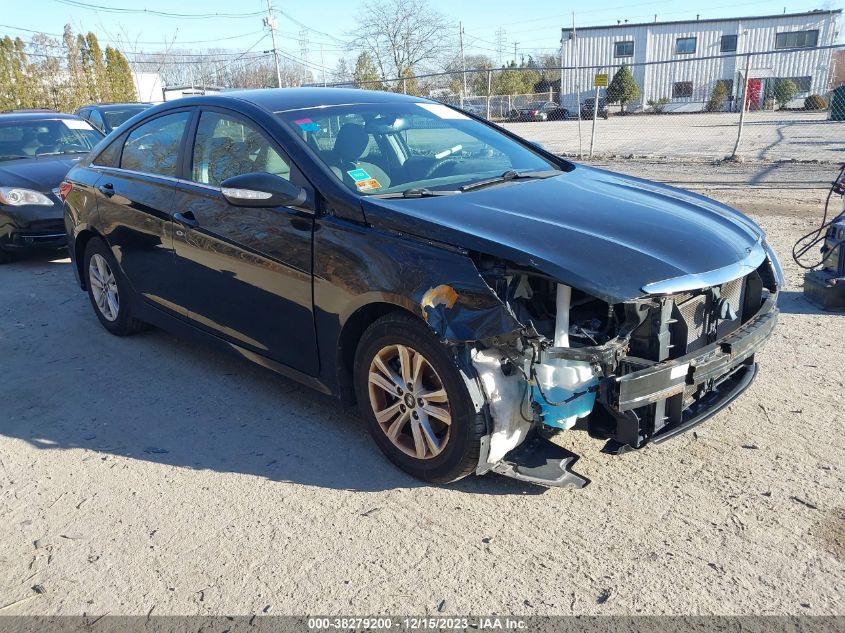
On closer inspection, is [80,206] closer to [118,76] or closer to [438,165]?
[438,165]

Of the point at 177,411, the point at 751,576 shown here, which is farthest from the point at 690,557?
the point at 177,411

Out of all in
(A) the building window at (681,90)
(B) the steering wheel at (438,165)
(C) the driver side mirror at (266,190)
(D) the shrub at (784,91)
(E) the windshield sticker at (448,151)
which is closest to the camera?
(C) the driver side mirror at (266,190)

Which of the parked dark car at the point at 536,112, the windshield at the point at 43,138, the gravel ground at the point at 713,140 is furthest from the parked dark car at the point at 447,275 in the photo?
the parked dark car at the point at 536,112

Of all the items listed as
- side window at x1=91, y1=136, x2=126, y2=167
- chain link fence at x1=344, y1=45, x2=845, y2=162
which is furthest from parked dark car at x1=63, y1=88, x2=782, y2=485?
chain link fence at x1=344, y1=45, x2=845, y2=162

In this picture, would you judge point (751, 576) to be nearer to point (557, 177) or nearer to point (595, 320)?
point (595, 320)

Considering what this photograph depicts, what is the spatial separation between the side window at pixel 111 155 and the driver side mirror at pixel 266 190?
211 centimetres

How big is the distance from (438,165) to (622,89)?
43338 mm

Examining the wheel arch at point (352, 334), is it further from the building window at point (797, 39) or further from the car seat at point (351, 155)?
the building window at point (797, 39)

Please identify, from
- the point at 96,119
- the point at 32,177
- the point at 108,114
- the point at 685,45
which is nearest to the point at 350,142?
the point at 32,177

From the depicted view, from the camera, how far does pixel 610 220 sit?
3209 millimetres

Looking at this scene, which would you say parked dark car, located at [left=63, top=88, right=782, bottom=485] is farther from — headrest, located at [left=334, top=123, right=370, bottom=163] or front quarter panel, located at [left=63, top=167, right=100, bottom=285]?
front quarter panel, located at [left=63, top=167, right=100, bottom=285]

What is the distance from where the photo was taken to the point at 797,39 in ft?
Result: 158

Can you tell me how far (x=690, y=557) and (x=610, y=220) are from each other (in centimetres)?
149

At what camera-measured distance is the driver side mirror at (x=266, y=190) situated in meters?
3.36
